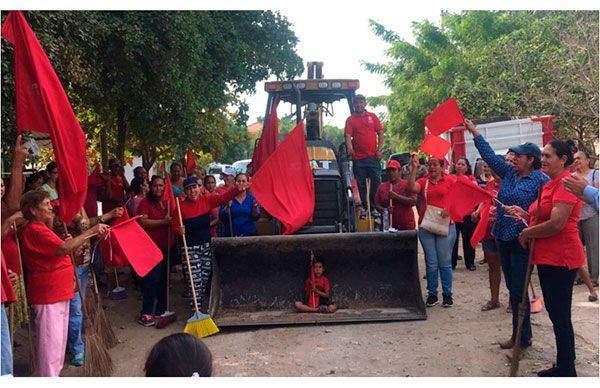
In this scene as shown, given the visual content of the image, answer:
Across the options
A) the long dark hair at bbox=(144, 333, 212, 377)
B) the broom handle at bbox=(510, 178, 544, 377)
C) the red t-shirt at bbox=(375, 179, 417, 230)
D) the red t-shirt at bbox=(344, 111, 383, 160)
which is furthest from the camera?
the red t-shirt at bbox=(344, 111, 383, 160)

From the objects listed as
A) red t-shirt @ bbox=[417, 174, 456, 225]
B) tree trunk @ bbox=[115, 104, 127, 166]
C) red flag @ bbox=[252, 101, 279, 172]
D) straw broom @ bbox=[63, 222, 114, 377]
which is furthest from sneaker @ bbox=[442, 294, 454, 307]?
tree trunk @ bbox=[115, 104, 127, 166]

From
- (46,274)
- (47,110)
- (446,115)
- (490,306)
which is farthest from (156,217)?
(490,306)

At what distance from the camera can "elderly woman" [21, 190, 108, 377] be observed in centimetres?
459

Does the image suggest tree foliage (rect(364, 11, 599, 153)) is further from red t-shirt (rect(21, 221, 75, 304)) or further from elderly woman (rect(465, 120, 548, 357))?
red t-shirt (rect(21, 221, 75, 304))

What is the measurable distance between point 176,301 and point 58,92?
11.5ft

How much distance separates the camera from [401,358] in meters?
5.45

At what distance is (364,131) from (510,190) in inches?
143

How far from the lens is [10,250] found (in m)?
4.63

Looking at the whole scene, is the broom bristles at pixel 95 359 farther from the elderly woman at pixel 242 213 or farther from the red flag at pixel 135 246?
the elderly woman at pixel 242 213

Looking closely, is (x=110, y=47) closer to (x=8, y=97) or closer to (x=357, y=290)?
(x=8, y=97)

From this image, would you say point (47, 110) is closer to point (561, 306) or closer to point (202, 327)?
point (202, 327)

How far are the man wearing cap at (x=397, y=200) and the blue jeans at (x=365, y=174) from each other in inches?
13.0

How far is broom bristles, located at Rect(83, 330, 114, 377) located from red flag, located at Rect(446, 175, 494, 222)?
3.45 meters

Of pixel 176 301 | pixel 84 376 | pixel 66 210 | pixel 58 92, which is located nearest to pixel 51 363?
pixel 84 376
